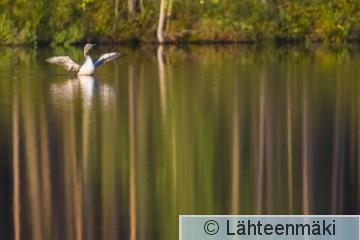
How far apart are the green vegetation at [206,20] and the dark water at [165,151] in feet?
58.0

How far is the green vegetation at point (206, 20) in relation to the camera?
46.5 m

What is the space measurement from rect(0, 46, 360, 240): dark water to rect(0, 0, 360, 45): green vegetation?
58.0 feet

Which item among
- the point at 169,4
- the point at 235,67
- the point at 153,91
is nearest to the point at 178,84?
the point at 153,91

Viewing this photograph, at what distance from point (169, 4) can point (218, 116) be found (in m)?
25.6

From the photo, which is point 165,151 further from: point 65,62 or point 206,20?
point 206,20

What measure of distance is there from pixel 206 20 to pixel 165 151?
98.0 ft

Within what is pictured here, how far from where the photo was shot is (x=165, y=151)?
1756 centimetres

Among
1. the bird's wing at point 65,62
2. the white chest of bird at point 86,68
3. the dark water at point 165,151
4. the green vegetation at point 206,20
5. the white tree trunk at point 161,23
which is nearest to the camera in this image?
the dark water at point 165,151

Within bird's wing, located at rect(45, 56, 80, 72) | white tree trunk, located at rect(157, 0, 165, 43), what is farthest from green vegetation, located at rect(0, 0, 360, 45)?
bird's wing, located at rect(45, 56, 80, 72)

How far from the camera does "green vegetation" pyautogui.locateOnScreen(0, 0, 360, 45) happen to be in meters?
46.5

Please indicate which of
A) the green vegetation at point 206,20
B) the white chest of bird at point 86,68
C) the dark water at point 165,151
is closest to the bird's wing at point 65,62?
the white chest of bird at point 86,68

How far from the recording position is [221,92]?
2531 centimetres

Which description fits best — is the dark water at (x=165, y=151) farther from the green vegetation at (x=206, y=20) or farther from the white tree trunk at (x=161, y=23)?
the green vegetation at (x=206, y=20)

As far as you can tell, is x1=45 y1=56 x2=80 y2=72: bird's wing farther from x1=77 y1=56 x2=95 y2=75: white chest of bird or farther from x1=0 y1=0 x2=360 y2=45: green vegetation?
x1=0 y1=0 x2=360 y2=45: green vegetation
